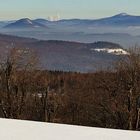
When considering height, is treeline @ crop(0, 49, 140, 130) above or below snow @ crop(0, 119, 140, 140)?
below

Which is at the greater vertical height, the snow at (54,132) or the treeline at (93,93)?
the snow at (54,132)

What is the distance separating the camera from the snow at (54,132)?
2779mm

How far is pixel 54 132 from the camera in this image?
115 inches

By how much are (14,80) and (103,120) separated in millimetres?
5045

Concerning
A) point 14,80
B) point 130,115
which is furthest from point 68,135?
point 14,80

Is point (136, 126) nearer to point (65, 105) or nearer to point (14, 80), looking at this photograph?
point (14, 80)

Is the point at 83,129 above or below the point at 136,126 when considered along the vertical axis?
above

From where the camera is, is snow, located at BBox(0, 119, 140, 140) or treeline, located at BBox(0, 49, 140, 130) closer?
snow, located at BBox(0, 119, 140, 140)

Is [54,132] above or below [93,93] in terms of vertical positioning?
above

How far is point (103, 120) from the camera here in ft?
68.4

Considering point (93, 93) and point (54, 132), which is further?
point (93, 93)

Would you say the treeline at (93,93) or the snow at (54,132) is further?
the treeline at (93,93)

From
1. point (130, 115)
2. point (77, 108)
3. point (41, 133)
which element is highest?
point (41, 133)

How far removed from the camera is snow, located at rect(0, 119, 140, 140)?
9.12 feet
